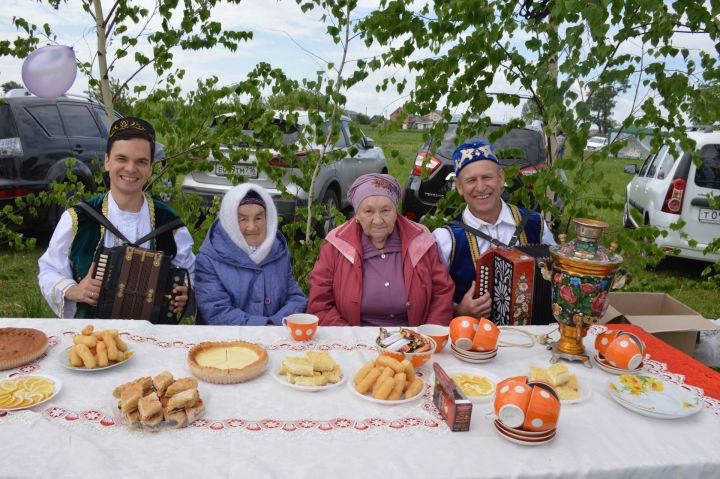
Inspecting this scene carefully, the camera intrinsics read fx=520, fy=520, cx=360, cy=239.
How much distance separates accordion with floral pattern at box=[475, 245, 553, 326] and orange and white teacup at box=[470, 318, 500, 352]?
547mm

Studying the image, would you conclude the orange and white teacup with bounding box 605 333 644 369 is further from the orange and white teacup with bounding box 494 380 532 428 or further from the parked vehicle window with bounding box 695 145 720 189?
the parked vehicle window with bounding box 695 145 720 189

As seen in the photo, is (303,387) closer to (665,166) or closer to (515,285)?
(515,285)

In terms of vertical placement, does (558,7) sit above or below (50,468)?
above

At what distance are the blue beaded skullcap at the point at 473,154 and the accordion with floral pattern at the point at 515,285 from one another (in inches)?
22.5

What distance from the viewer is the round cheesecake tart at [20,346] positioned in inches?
69.1

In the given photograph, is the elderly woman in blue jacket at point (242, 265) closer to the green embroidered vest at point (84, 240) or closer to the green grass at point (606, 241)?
Answer: the green embroidered vest at point (84, 240)

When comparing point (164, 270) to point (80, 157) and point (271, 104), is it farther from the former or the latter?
point (80, 157)

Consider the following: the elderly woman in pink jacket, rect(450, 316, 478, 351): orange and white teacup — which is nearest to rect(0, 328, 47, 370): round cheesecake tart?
the elderly woman in pink jacket

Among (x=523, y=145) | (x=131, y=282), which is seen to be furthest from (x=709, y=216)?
(x=131, y=282)

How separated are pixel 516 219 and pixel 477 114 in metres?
0.89

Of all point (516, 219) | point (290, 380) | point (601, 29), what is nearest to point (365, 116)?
point (516, 219)

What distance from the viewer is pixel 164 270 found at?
96.0 inches

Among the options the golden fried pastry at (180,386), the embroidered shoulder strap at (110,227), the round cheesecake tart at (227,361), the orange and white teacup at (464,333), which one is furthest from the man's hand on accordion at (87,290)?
the orange and white teacup at (464,333)

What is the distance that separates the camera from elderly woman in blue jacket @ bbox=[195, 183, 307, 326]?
2727 millimetres
